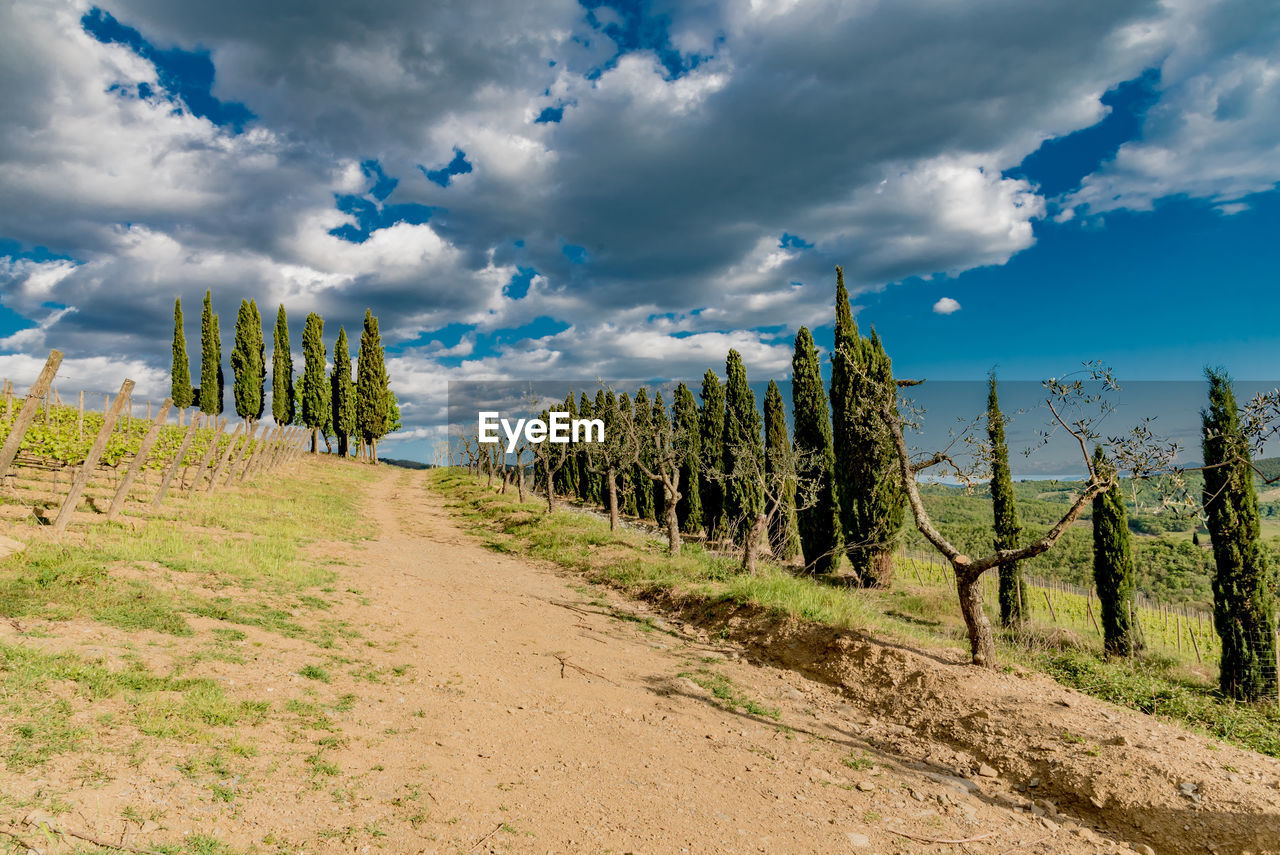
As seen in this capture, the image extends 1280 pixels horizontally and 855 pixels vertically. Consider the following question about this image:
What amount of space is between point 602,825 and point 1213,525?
20840mm

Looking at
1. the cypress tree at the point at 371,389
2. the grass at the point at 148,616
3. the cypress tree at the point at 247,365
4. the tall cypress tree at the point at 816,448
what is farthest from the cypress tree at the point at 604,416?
the cypress tree at the point at 247,365

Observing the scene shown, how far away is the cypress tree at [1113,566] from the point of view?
21375 millimetres

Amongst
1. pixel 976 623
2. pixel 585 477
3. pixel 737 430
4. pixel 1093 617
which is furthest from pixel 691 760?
→ pixel 585 477

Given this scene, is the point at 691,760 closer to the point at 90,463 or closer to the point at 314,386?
the point at 90,463

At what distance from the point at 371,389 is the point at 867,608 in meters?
52.2

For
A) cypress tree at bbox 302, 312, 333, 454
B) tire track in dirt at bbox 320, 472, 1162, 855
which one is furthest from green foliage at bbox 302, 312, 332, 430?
tire track in dirt at bbox 320, 472, 1162, 855

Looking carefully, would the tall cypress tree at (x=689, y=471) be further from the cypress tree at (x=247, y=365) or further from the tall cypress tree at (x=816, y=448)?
the cypress tree at (x=247, y=365)

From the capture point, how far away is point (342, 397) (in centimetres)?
5469

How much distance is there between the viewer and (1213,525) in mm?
17375

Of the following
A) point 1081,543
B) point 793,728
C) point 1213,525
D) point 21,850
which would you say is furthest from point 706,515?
point 1081,543

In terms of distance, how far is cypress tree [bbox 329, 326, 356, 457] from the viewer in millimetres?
54656

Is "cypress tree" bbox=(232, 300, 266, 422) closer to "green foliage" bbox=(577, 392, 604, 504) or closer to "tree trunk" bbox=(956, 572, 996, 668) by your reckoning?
"green foliage" bbox=(577, 392, 604, 504)

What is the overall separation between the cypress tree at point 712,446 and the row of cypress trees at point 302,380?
33745mm

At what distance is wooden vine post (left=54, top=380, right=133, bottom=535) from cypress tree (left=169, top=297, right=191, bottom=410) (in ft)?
149
